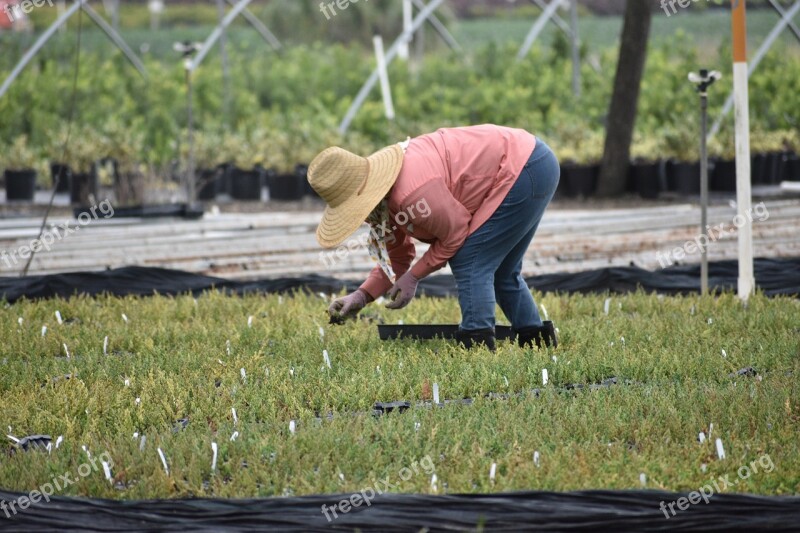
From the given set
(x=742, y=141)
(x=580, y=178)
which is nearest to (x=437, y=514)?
(x=742, y=141)

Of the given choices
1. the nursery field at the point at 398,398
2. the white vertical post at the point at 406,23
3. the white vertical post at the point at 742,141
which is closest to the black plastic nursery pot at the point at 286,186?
the white vertical post at the point at 406,23

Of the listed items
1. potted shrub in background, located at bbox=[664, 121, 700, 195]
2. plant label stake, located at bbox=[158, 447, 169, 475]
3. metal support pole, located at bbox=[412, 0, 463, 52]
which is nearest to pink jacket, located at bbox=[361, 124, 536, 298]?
plant label stake, located at bbox=[158, 447, 169, 475]

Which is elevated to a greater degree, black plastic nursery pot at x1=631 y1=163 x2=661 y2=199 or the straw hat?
the straw hat

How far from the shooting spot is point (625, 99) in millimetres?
12711

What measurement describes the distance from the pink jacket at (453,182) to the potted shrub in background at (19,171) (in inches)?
414

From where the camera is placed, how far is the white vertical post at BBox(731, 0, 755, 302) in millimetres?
5949

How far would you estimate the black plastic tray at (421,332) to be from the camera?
5.23 metres

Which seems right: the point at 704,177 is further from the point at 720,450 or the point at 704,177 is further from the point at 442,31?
the point at 442,31

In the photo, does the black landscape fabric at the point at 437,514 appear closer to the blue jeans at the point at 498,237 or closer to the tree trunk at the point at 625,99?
the blue jeans at the point at 498,237

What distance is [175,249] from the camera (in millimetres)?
9562

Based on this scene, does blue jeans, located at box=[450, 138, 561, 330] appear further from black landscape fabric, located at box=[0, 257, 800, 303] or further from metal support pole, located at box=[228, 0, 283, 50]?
metal support pole, located at box=[228, 0, 283, 50]

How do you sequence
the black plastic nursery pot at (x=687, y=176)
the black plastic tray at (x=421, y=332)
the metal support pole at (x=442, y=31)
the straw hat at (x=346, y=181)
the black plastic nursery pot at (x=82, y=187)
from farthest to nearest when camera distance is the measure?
the metal support pole at (x=442, y=31) < the black plastic nursery pot at (x=82, y=187) < the black plastic nursery pot at (x=687, y=176) < the black plastic tray at (x=421, y=332) < the straw hat at (x=346, y=181)

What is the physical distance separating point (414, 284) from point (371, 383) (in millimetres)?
575

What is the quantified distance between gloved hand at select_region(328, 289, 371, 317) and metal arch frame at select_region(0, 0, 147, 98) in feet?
33.3
